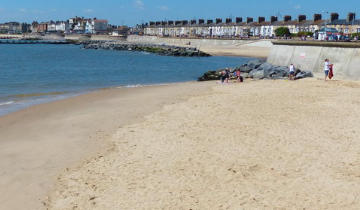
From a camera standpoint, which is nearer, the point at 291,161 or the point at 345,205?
the point at 345,205

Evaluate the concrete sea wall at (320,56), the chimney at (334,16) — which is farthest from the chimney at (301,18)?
the concrete sea wall at (320,56)

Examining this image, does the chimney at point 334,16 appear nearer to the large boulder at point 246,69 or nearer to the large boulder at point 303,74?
the large boulder at point 246,69

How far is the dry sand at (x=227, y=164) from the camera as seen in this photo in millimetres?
7984

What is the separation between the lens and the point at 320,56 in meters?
29.6

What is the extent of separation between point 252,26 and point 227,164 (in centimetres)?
13773

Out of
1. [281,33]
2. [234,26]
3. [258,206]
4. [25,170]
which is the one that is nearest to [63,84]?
[25,170]

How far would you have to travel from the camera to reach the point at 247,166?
972 centimetres

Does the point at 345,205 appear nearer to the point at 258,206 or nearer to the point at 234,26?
the point at 258,206

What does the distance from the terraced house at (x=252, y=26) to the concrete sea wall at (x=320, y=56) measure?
195ft

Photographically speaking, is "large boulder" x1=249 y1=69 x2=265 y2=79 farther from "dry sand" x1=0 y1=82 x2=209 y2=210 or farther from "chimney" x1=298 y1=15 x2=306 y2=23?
"chimney" x1=298 y1=15 x2=306 y2=23

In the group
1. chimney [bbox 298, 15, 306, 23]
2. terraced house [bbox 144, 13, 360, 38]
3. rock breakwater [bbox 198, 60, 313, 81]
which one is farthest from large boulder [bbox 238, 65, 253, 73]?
chimney [bbox 298, 15, 306, 23]

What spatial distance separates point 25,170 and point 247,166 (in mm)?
5242

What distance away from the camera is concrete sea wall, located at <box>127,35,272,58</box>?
8417 cm

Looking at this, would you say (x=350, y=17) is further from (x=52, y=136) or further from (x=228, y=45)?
(x=52, y=136)
